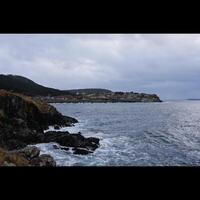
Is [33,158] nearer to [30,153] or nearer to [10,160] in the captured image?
[30,153]

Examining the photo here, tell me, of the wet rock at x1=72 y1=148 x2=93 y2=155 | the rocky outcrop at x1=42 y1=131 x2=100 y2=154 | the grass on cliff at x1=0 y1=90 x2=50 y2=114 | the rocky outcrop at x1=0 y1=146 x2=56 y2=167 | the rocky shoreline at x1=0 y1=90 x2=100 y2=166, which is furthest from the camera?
the grass on cliff at x1=0 y1=90 x2=50 y2=114

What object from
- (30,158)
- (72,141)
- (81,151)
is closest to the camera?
(30,158)

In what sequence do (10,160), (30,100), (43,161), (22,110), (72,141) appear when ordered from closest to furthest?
(10,160), (43,161), (72,141), (22,110), (30,100)

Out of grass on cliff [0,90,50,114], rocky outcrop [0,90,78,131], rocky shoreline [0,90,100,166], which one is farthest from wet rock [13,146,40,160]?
grass on cliff [0,90,50,114]

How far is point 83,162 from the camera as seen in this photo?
1664 centimetres

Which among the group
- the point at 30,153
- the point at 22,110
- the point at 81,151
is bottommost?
the point at 81,151

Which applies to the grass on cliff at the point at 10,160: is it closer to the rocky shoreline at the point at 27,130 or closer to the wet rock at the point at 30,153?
the wet rock at the point at 30,153

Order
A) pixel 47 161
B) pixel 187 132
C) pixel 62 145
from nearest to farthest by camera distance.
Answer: pixel 47 161 < pixel 62 145 < pixel 187 132

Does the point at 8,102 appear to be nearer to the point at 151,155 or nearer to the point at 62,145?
the point at 62,145

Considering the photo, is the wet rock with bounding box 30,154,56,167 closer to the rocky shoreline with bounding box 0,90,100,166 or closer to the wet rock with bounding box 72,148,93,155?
the rocky shoreline with bounding box 0,90,100,166

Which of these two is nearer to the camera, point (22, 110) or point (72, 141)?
point (72, 141)

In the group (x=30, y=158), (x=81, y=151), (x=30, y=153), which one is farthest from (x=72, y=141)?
(x=30, y=158)
